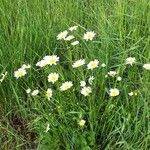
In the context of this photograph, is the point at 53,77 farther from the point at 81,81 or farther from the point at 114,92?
the point at 114,92

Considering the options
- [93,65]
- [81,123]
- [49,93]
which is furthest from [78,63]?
[81,123]

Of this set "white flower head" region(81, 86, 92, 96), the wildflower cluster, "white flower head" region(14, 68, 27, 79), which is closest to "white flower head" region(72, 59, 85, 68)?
the wildflower cluster

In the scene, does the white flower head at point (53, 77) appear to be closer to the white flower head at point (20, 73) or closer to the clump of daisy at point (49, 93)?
the clump of daisy at point (49, 93)

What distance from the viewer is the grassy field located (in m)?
2.27

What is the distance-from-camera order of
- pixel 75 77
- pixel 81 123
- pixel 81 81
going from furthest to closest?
pixel 75 77 → pixel 81 81 → pixel 81 123

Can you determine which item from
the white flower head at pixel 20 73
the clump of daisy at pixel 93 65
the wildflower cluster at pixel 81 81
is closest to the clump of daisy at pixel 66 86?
the wildflower cluster at pixel 81 81

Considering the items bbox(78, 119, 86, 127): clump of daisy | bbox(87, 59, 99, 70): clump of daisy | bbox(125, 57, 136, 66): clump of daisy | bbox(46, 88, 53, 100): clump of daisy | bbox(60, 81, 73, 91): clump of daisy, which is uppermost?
bbox(87, 59, 99, 70): clump of daisy

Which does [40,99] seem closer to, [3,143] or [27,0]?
[3,143]

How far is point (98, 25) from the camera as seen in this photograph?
2.78 meters

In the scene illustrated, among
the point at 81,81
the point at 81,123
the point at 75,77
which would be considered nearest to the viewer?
the point at 81,123

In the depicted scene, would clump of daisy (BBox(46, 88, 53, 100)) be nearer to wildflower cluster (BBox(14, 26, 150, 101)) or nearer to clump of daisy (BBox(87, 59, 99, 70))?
wildflower cluster (BBox(14, 26, 150, 101))

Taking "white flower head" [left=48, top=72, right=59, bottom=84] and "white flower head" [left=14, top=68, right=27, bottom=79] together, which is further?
"white flower head" [left=14, top=68, right=27, bottom=79]

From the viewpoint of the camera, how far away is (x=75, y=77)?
96.3 inches

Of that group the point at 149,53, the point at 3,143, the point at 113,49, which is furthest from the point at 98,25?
the point at 3,143
